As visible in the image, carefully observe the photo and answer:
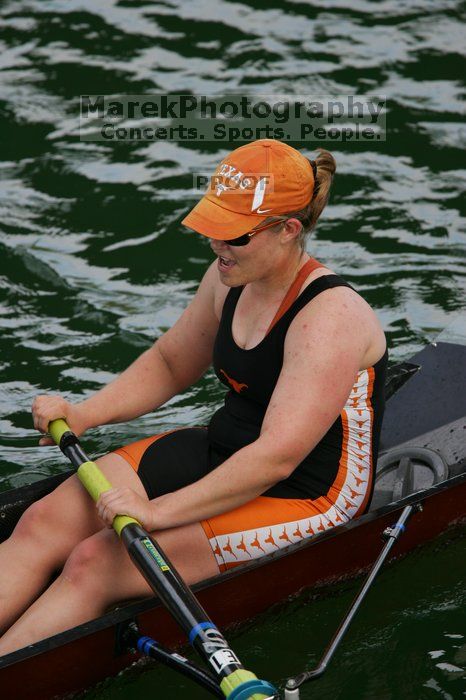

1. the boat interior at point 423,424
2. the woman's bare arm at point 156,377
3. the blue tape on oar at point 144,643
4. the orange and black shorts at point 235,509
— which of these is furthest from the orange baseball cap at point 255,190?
the boat interior at point 423,424

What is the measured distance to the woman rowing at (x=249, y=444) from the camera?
4168 mm

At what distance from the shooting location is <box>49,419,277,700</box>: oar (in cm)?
369

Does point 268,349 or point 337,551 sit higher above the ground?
point 268,349

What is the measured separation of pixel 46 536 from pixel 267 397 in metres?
0.95

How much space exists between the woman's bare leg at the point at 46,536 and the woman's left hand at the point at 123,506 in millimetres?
273

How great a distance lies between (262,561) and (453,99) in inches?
264

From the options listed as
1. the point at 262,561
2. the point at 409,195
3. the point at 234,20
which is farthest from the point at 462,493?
the point at 234,20

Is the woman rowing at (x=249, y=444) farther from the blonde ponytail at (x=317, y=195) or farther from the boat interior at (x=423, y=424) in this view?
the boat interior at (x=423, y=424)

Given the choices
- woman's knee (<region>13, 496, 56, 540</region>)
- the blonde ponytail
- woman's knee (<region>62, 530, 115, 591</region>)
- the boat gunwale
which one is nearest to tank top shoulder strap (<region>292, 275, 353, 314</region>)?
the blonde ponytail

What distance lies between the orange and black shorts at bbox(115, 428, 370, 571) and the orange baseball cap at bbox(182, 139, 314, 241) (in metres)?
0.88

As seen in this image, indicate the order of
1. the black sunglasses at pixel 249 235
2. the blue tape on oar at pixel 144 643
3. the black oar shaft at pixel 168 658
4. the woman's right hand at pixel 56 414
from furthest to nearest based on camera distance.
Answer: the woman's right hand at pixel 56 414 < the black sunglasses at pixel 249 235 < the blue tape on oar at pixel 144 643 < the black oar shaft at pixel 168 658

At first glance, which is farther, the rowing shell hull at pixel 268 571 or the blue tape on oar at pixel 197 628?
the rowing shell hull at pixel 268 571

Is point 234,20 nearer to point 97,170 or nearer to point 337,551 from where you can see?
point 97,170

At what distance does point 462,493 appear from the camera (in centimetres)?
499
